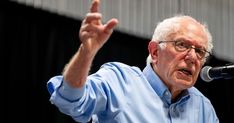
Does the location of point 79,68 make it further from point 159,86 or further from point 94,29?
point 159,86

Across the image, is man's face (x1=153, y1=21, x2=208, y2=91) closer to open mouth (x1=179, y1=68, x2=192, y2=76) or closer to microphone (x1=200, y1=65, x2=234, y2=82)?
open mouth (x1=179, y1=68, x2=192, y2=76)

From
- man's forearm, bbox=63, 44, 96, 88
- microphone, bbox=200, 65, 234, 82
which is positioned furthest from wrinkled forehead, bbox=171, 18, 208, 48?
man's forearm, bbox=63, 44, 96, 88

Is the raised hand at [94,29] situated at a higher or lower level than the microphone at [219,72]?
higher

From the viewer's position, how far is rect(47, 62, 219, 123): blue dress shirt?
4.39ft

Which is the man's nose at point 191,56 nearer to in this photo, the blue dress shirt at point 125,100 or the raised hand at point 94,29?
the blue dress shirt at point 125,100

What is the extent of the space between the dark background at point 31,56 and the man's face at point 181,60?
1.11m

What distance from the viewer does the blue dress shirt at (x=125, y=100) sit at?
1.34 m

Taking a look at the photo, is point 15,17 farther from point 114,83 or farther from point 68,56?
point 114,83

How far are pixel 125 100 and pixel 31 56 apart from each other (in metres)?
1.27

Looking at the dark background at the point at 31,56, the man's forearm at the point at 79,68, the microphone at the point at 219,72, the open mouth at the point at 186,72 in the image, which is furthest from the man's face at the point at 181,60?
the dark background at the point at 31,56

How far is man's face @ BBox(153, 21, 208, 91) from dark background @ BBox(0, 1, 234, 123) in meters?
1.11

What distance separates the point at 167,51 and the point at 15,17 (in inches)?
48.3

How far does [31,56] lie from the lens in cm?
266

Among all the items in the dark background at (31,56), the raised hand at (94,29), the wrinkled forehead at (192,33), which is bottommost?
the dark background at (31,56)
